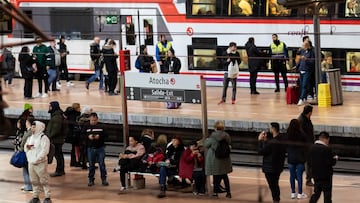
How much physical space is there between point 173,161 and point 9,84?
15303 mm

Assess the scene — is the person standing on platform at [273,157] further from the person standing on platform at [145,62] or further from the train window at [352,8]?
the train window at [352,8]

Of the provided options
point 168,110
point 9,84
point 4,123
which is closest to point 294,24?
point 168,110

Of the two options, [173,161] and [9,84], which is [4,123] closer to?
[173,161]

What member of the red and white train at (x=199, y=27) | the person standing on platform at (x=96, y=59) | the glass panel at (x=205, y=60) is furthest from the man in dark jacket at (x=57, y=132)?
the glass panel at (x=205, y=60)

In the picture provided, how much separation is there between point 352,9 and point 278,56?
2.43 metres

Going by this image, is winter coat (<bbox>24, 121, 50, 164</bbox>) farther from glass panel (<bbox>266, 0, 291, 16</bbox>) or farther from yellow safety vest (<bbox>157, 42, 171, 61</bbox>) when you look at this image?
glass panel (<bbox>266, 0, 291, 16</bbox>)

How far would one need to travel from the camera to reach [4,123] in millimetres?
11984

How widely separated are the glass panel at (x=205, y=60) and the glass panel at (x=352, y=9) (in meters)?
4.25

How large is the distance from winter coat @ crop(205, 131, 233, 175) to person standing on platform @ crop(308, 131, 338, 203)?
2.04 metres

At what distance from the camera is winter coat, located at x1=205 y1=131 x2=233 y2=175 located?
62.2 feet

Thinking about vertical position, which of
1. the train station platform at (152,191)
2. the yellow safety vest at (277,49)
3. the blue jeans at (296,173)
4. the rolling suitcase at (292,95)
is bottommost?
the train station platform at (152,191)

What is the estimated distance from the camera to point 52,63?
96.8 ft

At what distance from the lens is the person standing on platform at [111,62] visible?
28556mm

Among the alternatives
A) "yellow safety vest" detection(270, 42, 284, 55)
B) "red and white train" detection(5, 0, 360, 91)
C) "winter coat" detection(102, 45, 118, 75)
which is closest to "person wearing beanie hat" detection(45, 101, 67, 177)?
"winter coat" detection(102, 45, 118, 75)
